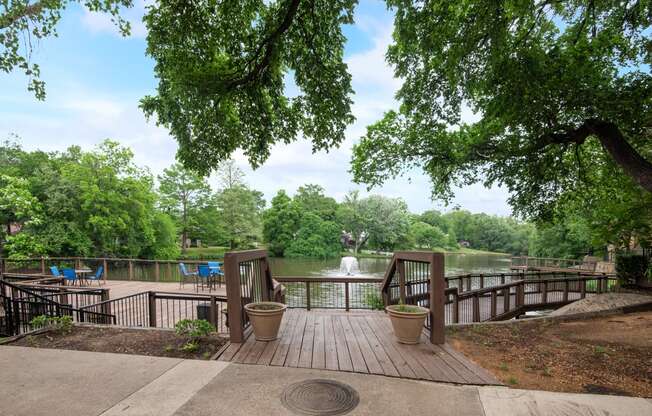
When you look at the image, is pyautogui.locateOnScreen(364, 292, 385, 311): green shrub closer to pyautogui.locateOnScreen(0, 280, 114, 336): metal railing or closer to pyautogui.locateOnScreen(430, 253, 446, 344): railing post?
pyautogui.locateOnScreen(430, 253, 446, 344): railing post

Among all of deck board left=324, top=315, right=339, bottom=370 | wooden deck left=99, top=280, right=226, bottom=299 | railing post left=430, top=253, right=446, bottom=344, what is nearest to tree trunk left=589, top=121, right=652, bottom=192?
railing post left=430, top=253, right=446, bottom=344

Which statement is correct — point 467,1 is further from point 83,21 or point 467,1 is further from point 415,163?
point 83,21

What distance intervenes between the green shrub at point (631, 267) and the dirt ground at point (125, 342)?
1266 centimetres

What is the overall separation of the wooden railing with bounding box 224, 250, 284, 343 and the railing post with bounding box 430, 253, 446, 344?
95.1 inches

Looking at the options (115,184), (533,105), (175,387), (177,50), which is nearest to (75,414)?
(175,387)

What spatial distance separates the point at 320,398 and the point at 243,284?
8.05ft

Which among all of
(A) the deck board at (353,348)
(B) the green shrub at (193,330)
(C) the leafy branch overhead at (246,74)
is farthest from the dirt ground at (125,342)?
(C) the leafy branch overhead at (246,74)

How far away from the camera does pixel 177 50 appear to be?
512 cm

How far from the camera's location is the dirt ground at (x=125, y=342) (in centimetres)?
371

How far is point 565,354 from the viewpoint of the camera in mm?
4262

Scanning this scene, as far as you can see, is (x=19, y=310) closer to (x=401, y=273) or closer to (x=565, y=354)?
(x=401, y=273)

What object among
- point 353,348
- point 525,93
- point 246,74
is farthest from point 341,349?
point 525,93

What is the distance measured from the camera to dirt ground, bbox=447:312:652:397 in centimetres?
326

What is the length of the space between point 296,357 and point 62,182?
Answer: 21321 mm
